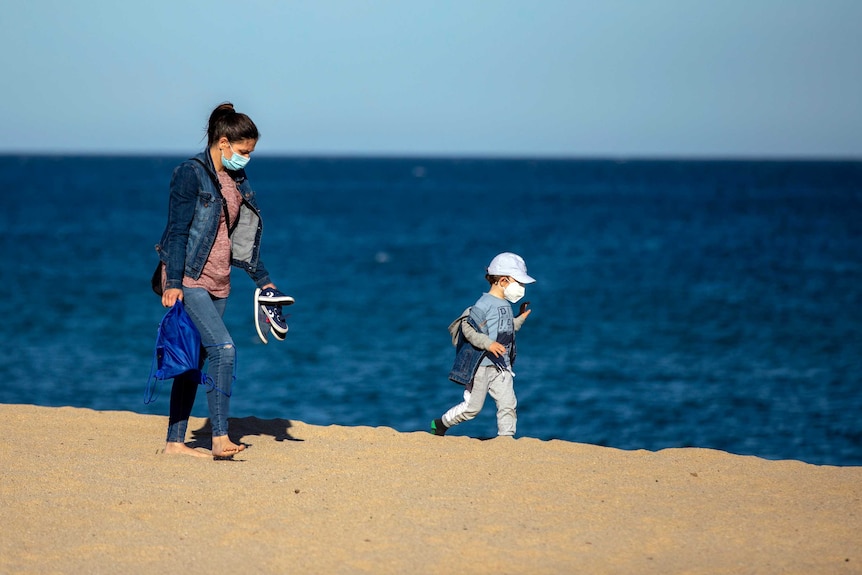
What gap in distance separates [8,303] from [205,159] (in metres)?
21.2

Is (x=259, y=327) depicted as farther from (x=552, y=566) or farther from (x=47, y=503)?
(x=552, y=566)

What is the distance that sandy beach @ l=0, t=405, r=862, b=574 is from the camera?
193 inches

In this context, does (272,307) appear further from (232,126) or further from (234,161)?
(232,126)

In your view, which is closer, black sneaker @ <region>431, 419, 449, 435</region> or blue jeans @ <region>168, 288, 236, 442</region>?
blue jeans @ <region>168, 288, 236, 442</region>

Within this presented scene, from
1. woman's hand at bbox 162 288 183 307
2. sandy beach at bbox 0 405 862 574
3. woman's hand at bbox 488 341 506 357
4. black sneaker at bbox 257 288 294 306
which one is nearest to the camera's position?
sandy beach at bbox 0 405 862 574

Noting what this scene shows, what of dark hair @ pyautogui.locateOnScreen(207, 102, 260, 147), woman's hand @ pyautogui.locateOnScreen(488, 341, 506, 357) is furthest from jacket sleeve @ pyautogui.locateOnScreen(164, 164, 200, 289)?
woman's hand @ pyautogui.locateOnScreen(488, 341, 506, 357)

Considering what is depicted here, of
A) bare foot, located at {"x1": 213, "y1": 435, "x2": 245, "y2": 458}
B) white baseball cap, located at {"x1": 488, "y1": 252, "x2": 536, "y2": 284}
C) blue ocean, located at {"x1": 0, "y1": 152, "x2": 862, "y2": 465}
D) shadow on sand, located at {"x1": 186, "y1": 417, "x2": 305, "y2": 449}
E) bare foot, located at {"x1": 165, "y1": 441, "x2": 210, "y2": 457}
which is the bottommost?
blue ocean, located at {"x1": 0, "y1": 152, "x2": 862, "y2": 465}

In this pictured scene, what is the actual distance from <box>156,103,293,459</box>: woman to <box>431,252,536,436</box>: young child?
1427mm

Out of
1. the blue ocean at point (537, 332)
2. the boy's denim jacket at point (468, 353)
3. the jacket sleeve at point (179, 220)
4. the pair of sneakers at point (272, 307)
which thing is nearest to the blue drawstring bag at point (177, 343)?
the jacket sleeve at point (179, 220)

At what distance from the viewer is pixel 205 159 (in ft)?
20.8

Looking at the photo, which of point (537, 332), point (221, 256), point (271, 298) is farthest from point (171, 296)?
point (537, 332)

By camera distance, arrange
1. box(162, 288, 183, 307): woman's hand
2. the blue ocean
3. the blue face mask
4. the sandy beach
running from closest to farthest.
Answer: the sandy beach < box(162, 288, 183, 307): woman's hand < the blue face mask < the blue ocean

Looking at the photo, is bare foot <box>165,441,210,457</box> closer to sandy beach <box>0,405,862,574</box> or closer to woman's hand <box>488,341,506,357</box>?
sandy beach <box>0,405,862,574</box>

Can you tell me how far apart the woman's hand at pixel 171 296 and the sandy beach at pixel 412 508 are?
1.05 metres
